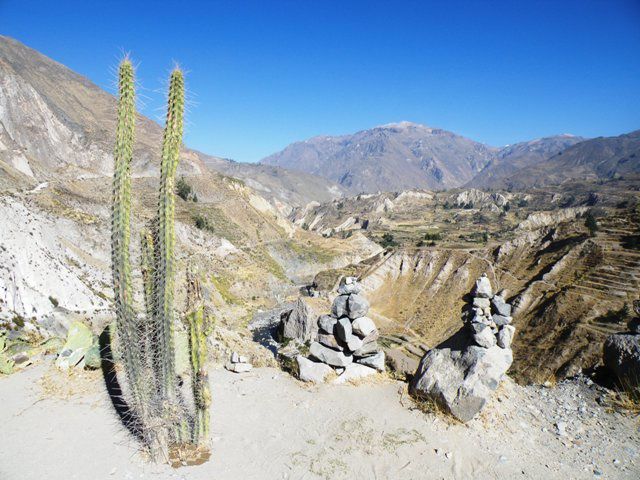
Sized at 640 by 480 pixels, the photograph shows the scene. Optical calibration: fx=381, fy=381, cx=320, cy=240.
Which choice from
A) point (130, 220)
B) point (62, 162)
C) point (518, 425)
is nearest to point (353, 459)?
point (518, 425)

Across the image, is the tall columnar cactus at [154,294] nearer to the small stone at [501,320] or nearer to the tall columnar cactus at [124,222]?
the tall columnar cactus at [124,222]

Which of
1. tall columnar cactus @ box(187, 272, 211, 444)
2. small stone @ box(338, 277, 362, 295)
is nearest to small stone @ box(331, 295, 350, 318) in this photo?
small stone @ box(338, 277, 362, 295)

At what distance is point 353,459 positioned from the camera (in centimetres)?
936

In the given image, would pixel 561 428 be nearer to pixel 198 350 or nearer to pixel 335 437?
pixel 335 437

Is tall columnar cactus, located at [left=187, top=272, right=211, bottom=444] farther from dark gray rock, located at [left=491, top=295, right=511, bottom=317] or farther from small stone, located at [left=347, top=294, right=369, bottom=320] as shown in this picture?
dark gray rock, located at [left=491, top=295, right=511, bottom=317]

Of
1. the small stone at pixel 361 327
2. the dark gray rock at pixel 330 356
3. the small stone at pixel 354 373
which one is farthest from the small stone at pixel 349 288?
the small stone at pixel 354 373

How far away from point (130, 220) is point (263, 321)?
3995 cm

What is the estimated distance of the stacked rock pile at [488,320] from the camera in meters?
12.1

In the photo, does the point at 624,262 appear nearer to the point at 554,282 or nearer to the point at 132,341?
the point at 554,282

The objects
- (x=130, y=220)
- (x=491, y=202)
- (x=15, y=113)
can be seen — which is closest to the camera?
(x=130, y=220)

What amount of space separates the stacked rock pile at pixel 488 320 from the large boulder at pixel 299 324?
2424 centimetres

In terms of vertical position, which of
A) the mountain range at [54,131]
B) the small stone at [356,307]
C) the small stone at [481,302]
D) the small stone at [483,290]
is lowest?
the small stone at [356,307]

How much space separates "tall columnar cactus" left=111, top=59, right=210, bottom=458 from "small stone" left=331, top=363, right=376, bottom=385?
6.07 m

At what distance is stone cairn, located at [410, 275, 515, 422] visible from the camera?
34.7 feet
